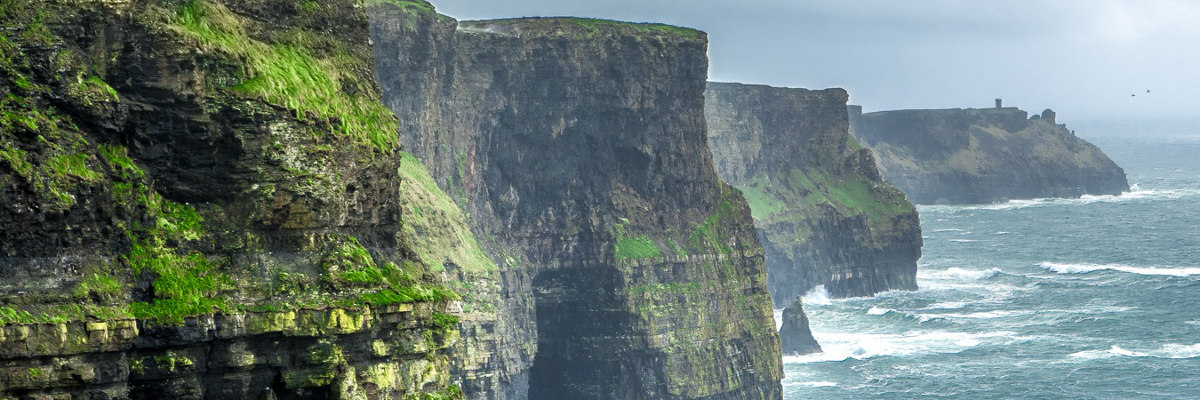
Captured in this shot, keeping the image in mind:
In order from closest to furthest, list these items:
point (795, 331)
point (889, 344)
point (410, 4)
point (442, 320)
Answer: point (442, 320)
point (410, 4)
point (795, 331)
point (889, 344)

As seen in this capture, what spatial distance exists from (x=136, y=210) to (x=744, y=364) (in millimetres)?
98423

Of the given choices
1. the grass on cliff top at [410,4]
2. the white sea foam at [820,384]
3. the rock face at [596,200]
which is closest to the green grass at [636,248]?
the rock face at [596,200]

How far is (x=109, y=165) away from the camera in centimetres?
4516

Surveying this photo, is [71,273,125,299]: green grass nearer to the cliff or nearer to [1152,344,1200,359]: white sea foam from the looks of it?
the cliff

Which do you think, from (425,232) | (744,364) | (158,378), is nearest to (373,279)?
(158,378)

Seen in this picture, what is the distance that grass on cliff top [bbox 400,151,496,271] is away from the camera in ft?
392

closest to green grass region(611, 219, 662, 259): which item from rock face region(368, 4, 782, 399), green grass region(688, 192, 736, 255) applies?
rock face region(368, 4, 782, 399)

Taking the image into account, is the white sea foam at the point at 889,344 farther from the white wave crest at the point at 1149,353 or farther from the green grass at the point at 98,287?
the green grass at the point at 98,287

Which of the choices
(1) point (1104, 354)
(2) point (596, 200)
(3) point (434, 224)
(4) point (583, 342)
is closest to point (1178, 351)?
(1) point (1104, 354)

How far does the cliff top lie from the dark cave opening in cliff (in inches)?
702

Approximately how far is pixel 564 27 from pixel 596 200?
12.8 metres

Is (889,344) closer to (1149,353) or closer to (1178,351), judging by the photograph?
(1149,353)

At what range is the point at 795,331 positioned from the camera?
17950 cm

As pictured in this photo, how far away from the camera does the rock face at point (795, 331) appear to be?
586 feet
